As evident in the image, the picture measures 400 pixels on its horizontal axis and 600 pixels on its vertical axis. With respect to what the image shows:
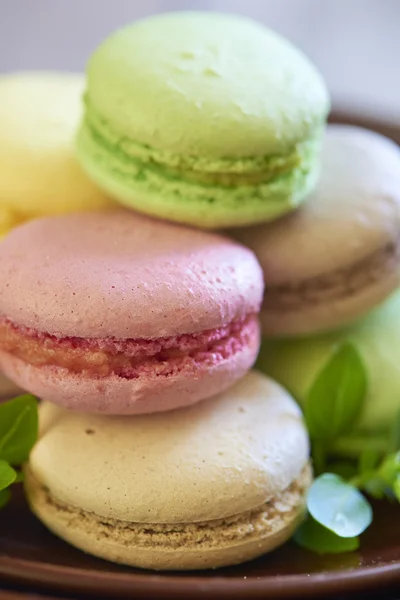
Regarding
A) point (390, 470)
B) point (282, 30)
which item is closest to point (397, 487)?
point (390, 470)

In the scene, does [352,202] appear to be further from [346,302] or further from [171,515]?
Answer: [171,515]

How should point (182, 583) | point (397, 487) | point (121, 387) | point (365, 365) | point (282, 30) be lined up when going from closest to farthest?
1. point (182, 583)
2. point (121, 387)
3. point (397, 487)
4. point (365, 365)
5. point (282, 30)

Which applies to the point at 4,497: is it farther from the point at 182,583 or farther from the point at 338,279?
the point at 338,279

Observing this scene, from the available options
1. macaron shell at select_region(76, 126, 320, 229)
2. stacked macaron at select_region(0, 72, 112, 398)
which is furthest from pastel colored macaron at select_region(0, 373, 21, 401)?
macaron shell at select_region(76, 126, 320, 229)

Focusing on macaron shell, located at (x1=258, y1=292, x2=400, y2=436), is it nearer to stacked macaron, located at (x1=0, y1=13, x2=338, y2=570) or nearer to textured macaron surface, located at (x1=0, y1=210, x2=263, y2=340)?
stacked macaron, located at (x1=0, y1=13, x2=338, y2=570)

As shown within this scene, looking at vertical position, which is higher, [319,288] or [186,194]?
[186,194]

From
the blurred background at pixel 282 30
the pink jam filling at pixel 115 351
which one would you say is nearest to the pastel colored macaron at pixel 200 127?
the pink jam filling at pixel 115 351

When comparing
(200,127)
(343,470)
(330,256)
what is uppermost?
(200,127)
